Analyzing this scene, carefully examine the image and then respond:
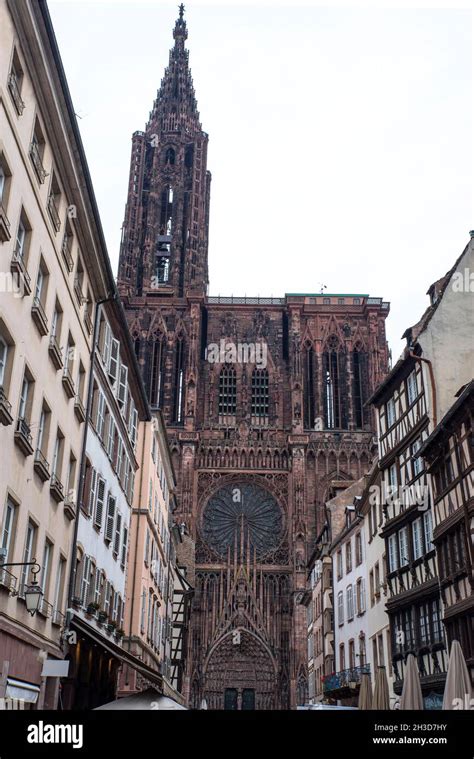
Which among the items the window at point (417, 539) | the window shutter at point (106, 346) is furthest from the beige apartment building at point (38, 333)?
the window at point (417, 539)

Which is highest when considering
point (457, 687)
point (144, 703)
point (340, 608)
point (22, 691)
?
point (340, 608)

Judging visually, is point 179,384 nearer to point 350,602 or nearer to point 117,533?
point 350,602

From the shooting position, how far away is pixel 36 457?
1598 cm

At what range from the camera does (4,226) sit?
42.8 feet

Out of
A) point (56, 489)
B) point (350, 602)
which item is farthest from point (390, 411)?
point (56, 489)

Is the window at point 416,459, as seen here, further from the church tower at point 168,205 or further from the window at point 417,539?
the church tower at point 168,205

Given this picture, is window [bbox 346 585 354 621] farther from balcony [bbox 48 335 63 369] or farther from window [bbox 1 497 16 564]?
window [bbox 1 497 16 564]

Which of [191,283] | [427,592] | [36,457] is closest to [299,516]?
[191,283]

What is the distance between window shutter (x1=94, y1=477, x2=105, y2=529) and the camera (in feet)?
74.3

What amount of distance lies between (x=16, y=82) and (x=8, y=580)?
8.33 meters

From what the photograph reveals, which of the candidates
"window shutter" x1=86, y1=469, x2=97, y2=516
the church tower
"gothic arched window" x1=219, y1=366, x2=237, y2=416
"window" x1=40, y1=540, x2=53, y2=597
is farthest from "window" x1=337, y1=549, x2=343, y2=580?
the church tower

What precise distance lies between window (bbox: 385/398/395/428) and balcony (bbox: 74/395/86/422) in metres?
12.3
